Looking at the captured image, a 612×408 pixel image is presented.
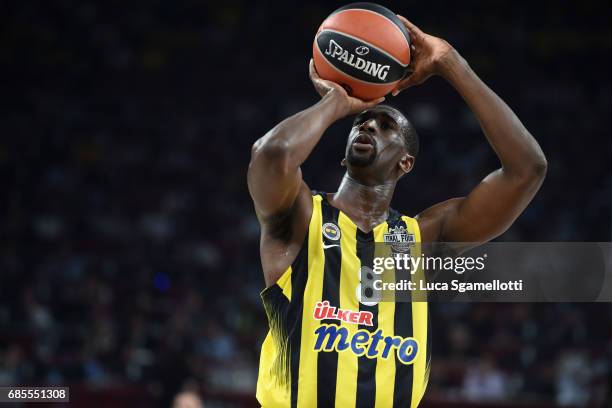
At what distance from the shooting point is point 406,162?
3.55 m

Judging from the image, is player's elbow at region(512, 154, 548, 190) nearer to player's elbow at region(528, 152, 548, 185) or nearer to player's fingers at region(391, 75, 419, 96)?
player's elbow at region(528, 152, 548, 185)

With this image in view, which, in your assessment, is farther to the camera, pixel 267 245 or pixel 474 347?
pixel 474 347

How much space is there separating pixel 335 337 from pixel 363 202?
601 mm

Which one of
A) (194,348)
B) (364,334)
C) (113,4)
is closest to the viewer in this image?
(364,334)

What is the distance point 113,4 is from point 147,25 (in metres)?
0.76

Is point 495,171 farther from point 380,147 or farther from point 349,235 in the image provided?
point 349,235

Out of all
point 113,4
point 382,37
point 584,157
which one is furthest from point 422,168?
point 382,37

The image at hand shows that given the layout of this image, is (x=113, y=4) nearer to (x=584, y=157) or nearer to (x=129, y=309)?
(x=129, y=309)

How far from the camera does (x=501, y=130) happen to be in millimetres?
3256

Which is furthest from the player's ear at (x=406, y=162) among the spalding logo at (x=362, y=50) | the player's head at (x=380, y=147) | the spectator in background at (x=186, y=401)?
the spectator in background at (x=186, y=401)

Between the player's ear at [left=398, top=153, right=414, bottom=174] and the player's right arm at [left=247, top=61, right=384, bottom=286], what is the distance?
1.00 feet

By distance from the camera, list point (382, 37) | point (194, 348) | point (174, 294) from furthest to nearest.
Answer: point (174, 294)
point (194, 348)
point (382, 37)

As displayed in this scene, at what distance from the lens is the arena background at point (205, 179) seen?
9.70 meters

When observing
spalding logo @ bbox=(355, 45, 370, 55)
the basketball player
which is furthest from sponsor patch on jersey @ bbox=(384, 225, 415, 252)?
spalding logo @ bbox=(355, 45, 370, 55)
